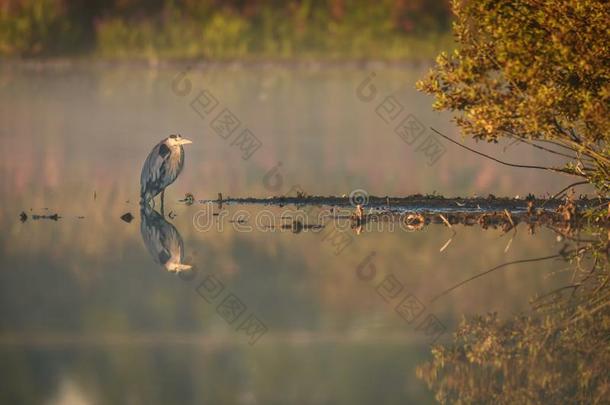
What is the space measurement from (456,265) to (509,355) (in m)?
4.00

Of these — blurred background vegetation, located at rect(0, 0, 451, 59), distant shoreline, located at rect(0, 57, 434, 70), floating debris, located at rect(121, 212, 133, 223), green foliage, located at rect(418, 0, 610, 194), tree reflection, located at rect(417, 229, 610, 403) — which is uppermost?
blurred background vegetation, located at rect(0, 0, 451, 59)

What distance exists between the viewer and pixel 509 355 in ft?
31.2

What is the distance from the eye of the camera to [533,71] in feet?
47.5

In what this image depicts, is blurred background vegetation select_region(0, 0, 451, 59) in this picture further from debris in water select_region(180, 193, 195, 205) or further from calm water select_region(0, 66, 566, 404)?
debris in water select_region(180, 193, 195, 205)

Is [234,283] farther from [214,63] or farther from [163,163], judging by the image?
[214,63]

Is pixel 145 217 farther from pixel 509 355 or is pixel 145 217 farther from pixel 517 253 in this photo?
pixel 509 355

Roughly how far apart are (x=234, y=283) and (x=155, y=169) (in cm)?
544

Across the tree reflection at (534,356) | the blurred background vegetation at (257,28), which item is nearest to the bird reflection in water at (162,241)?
the tree reflection at (534,356)

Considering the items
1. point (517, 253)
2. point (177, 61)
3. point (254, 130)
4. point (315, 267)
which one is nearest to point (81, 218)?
point (315, 267)

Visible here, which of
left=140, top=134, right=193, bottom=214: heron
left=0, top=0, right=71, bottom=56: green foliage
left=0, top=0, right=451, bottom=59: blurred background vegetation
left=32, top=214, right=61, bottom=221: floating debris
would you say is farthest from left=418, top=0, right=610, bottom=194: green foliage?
left=0, top=0, right=71, bottom=56: green foliage

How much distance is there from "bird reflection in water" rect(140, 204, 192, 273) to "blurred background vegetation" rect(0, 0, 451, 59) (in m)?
30.8

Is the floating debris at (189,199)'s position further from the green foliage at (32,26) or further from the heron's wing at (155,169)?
the green foliage at (32,26)

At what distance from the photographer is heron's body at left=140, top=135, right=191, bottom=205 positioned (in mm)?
17859

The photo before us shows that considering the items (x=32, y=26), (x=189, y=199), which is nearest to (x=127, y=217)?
(x=189, y=199)
